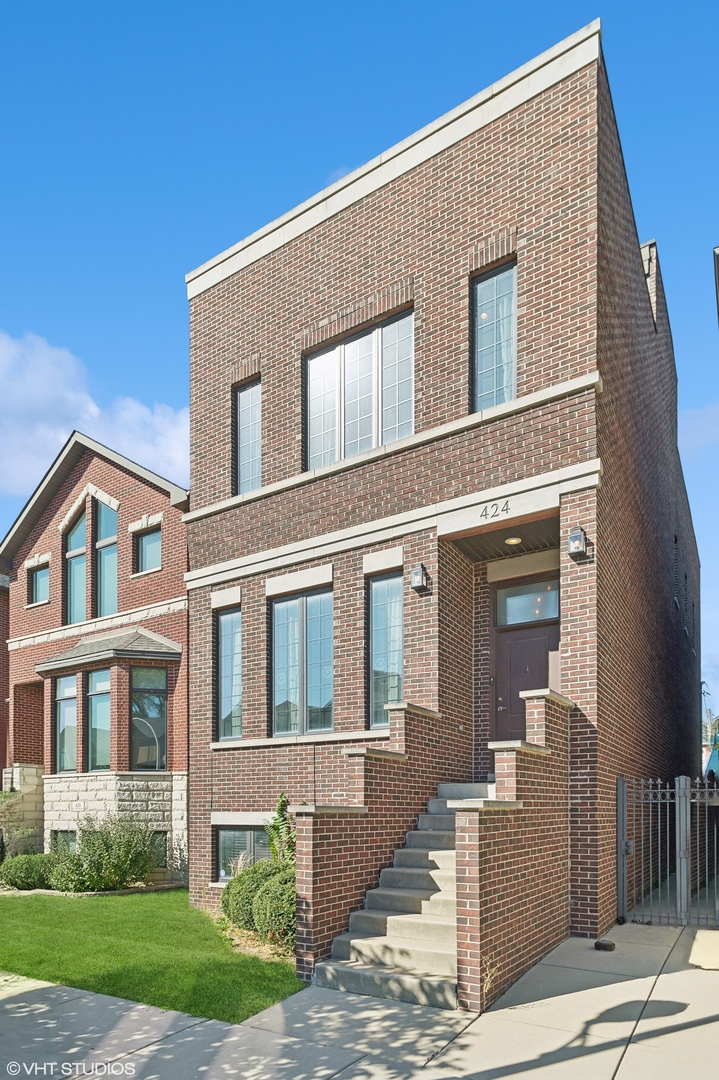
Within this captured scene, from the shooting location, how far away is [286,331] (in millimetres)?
13961

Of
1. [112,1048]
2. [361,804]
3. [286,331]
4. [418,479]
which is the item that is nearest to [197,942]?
[361,804]

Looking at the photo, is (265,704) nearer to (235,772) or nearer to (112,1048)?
(235,772)

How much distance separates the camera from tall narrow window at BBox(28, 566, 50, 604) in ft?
71.7

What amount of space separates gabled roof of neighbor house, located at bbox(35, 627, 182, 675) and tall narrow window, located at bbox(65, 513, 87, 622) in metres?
1.58

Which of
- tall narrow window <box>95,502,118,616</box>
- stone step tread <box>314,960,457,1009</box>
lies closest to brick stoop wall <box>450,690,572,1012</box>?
stone step tread <box>314,960,457,1009</box>

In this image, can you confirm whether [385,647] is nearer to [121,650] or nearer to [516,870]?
[516,870]

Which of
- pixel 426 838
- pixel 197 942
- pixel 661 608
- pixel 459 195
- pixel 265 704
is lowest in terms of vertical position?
pixel 197 942

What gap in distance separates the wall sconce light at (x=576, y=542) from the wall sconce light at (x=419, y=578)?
207 centimetres

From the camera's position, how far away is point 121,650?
17.2 metres

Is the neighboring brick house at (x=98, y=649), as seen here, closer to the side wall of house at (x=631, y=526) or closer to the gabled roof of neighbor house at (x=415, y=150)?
the gabled roof of neighbor house at (x=415, y=150)

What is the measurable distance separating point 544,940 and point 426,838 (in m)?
1.72

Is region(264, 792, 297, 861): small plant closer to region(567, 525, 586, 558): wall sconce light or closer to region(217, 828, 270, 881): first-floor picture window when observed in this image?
region(217, 828, 270, 881): first-floor picture window

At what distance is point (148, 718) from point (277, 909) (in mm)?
8499

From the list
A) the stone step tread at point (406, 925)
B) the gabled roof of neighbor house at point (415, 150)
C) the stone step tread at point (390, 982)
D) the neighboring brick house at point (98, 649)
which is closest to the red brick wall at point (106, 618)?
the neighboring brick house at point (98, 649)
